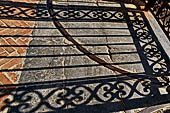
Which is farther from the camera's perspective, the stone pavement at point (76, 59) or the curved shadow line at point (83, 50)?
the curved shadow line at point (83, 50)

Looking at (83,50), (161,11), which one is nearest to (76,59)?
(83,50)

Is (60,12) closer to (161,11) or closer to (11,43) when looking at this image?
Result: (11,43)

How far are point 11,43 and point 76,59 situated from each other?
49.1 inches

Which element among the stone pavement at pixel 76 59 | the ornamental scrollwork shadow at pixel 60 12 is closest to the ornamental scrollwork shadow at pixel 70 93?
the stone pavement at pixel 76 59

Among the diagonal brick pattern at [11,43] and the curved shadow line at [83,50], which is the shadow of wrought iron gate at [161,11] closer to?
the curved shadow line at [83,50]

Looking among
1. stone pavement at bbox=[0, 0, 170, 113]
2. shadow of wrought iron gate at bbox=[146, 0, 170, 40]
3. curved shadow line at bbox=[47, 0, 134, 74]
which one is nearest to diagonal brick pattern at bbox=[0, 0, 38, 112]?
stone pavement at bbox=[0, 0, 170, 113]

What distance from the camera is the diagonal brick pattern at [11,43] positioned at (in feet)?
8.10

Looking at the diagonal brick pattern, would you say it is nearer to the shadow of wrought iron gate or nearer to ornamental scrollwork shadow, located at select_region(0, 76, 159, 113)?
ornamental scrollwork shadow, located at select_region(0, 76, 159, 113)

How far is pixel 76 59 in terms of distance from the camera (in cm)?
293

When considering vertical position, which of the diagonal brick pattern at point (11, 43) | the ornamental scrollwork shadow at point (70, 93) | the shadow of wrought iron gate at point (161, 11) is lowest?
the ornamental scrollwork shadow at point (70, 93)

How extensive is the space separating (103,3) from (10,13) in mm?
2461

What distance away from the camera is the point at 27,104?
2201mm

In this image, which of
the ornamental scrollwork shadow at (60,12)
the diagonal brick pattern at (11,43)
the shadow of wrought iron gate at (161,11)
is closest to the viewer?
the diagonal brick pattern at (11,43)

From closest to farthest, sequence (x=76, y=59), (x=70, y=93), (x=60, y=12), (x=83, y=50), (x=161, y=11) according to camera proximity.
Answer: (x=70, y=93) → (x=76, y=59) → (x=83, y=50) → (x=161, y=11) → (x=60, y=12)
